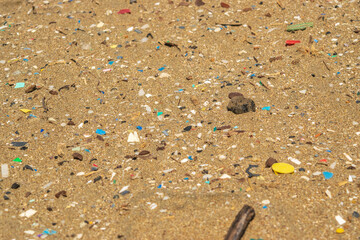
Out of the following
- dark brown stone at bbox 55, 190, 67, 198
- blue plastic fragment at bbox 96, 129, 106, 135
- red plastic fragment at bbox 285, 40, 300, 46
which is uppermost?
red plastic fragment at bbox 285, 40, 300, 46

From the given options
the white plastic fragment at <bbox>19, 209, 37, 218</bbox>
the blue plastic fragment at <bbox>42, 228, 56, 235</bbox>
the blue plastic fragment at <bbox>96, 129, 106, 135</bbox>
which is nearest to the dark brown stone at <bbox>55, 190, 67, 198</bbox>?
the white plastic fragment at <bbox>19, 209, 37, 218</bbox>

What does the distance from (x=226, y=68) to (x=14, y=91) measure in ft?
6.74

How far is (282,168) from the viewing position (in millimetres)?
2883

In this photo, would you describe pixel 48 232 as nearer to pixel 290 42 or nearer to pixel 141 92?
pixel 141 92

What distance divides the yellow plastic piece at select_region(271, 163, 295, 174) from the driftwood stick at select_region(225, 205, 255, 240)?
18.3 inches

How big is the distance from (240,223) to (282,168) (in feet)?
2.08

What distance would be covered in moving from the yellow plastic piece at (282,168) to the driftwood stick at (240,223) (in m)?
0.46

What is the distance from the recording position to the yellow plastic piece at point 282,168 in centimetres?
286

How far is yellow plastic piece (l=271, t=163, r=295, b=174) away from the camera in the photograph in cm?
286

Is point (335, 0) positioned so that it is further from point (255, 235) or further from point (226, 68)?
point (255, 235)

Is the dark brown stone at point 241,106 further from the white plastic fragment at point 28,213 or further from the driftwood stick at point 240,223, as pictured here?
the white plastic fragment at point 28,213

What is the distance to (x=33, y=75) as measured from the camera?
157 inches

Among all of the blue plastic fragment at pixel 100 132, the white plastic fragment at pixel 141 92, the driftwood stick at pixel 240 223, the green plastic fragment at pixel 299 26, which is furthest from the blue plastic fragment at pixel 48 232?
the green plastic fragment at pixel 299 26

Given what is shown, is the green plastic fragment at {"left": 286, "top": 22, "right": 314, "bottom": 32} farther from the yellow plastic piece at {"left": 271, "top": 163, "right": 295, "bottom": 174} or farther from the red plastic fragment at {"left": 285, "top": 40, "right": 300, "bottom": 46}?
the yellow plastic piece at {"left": 271, "top": 163, "right": 295, "bottom": 174}
